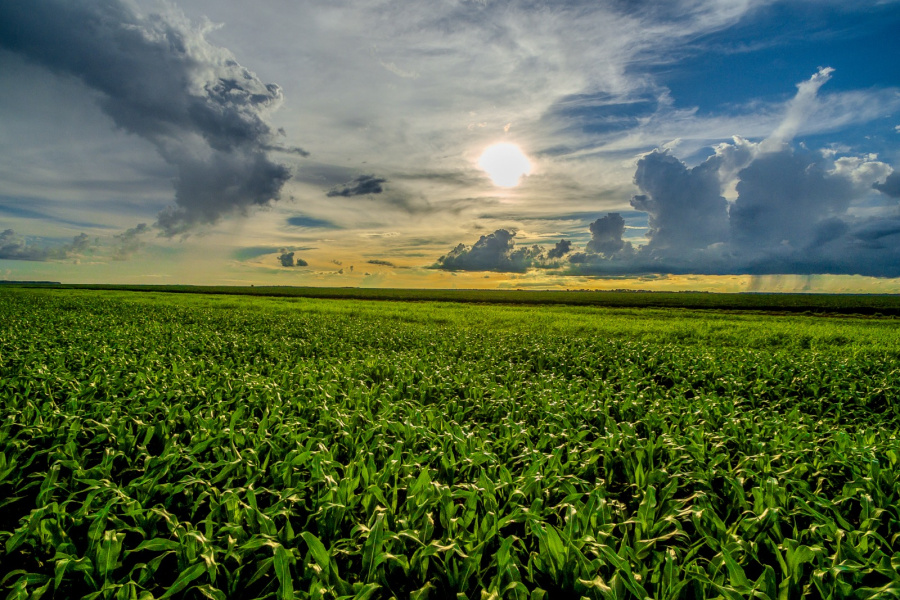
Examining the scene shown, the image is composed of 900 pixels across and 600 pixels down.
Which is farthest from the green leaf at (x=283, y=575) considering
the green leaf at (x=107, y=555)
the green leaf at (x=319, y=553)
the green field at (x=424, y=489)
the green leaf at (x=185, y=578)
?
the green leaf at (x=107, y=555)

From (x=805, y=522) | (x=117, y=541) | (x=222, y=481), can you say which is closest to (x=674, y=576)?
(x=805, y=522)

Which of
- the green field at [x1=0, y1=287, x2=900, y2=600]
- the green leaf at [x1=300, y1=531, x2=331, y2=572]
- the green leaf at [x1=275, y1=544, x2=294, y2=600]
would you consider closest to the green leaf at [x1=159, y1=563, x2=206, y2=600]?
the green field at [x1=0, y1=287, x2=900, y2=600]

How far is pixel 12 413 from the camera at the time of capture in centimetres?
592

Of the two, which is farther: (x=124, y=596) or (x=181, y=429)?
(x=181, y=429)

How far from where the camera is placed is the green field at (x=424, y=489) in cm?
275

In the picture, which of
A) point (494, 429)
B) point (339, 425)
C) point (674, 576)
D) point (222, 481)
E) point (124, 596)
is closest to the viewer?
point (124, 596)

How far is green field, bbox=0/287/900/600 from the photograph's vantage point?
2748 mm

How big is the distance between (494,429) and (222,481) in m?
3.91

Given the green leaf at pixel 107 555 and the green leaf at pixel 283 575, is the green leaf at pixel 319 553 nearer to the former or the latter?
the green leaf at pixel 283 575

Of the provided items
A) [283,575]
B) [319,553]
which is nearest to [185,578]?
[283,575]

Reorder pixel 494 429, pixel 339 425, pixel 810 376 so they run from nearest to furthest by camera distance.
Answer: pixel 339 425, pixel 494 429, pixel 810 376

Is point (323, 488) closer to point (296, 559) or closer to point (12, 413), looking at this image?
point (296, 559)

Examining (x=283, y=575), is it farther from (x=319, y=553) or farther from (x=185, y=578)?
(x=185, y=578)

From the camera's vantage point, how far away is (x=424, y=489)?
3564mm
